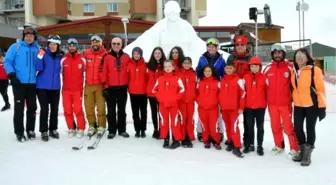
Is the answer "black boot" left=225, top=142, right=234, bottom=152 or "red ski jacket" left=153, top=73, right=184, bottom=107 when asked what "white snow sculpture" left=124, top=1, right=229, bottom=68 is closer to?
"red ski jacket" left=153, top=73, right=184, bottom=107

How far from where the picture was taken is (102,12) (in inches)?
1500

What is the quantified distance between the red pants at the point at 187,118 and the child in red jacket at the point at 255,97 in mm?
778

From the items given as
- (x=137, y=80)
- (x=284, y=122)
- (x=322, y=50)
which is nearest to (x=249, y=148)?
(x=284, y=122)

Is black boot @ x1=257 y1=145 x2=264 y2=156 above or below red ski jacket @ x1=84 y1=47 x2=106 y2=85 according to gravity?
below

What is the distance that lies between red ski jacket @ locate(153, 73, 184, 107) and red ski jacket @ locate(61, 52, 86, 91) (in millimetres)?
1297

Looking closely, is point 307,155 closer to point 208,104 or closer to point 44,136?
point 208,104

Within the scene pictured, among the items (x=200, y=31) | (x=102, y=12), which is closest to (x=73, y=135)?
(x=200, y=31)

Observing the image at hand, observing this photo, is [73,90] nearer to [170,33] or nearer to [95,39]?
[95,39]

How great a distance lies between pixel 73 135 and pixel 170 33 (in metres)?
3.70

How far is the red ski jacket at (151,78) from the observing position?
5.25 meters

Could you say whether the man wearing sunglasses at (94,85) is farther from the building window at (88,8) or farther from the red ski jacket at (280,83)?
the building window at (88,8)

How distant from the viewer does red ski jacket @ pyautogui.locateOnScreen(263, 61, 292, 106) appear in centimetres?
444

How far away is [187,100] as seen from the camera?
5.03 meters

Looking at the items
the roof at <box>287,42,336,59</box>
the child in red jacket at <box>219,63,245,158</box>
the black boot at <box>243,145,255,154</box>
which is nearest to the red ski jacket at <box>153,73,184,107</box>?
the child in red jacket at <box>219,63,245,158</box>
